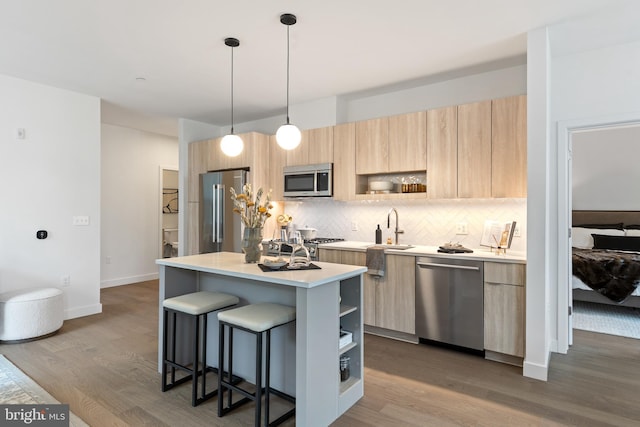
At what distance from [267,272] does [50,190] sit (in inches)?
132

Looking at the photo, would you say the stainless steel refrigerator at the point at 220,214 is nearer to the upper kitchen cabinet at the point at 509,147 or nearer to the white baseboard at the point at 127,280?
the white baseboard at the point at 127,280

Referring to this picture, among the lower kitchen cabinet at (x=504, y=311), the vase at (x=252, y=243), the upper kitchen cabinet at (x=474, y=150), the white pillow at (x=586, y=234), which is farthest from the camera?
the white pillow at (x=586, y=234)

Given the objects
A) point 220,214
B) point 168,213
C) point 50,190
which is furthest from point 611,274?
point 168,213

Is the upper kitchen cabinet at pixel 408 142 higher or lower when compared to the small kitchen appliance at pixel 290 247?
higher

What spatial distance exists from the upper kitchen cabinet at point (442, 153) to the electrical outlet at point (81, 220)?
4038 millimetres

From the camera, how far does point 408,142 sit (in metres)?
3.79

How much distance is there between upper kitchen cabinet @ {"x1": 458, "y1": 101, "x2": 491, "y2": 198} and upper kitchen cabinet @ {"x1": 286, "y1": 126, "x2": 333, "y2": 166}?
1.54m

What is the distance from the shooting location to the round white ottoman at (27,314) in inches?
134

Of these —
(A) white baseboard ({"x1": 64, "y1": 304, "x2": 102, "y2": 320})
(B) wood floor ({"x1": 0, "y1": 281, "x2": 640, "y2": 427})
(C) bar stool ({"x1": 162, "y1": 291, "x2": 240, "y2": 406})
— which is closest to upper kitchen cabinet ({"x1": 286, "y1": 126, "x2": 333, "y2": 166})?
(B) wood floor ({"x1": 0, "y1": 281, "x2": 640, "y2": 427})

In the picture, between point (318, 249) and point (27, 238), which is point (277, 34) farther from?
point (27, 238)

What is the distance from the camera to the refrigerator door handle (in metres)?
4.92

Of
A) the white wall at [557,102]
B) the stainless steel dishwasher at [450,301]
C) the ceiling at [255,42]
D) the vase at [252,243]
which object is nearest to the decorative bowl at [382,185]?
the stainless steel dishwasher at [450,301]

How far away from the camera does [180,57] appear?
3301 mm

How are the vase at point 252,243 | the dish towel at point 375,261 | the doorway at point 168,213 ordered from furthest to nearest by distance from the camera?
the doorway at point 168,213, the dish towel at point 375,261, the vase at point 252,243
